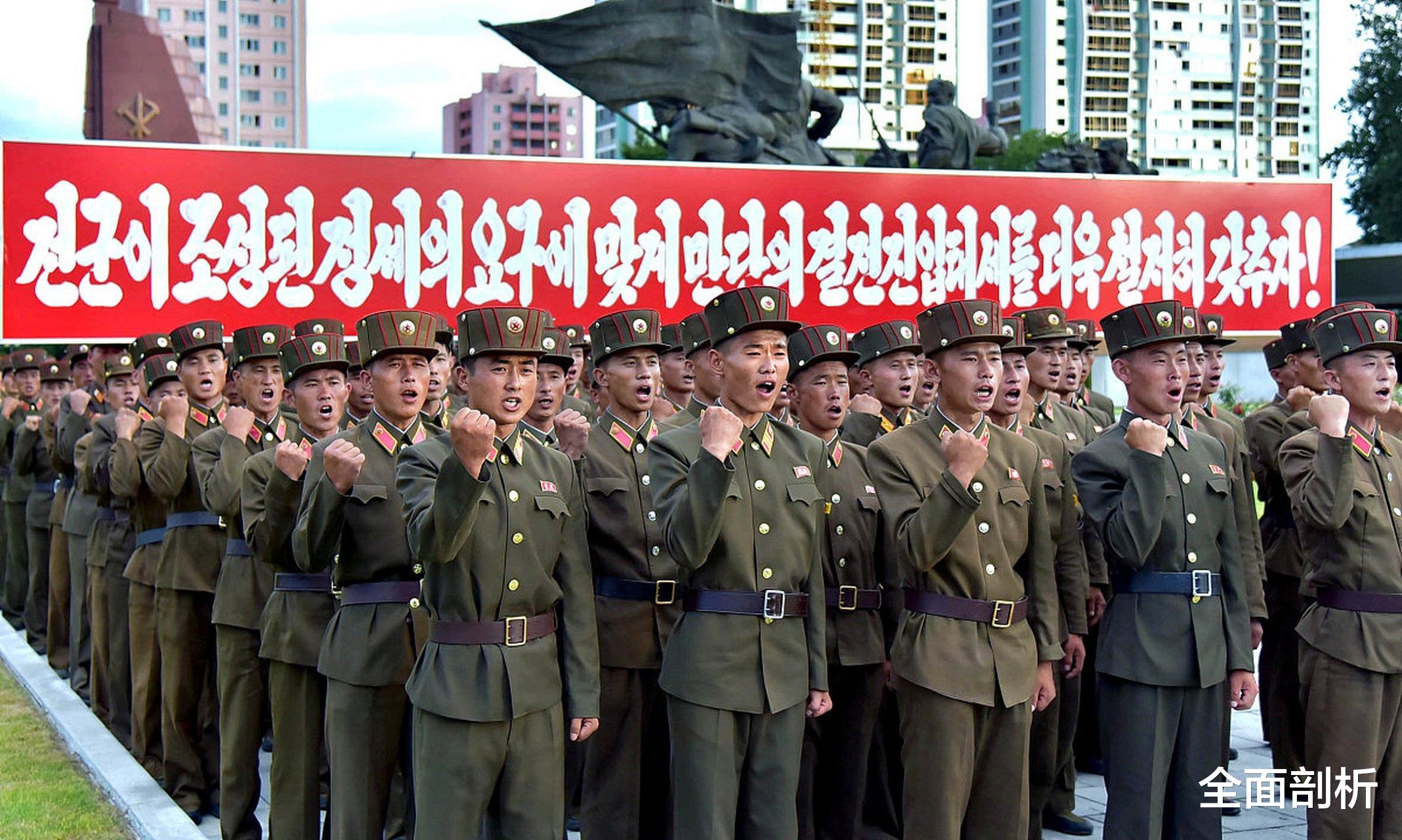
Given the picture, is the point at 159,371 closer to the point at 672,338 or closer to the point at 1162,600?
the point at 672,338

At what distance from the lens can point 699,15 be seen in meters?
16.9

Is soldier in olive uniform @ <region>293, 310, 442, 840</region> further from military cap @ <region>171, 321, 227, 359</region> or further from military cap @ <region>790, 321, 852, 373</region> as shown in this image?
military cap @ <region>171, 321, 227, 359</region>

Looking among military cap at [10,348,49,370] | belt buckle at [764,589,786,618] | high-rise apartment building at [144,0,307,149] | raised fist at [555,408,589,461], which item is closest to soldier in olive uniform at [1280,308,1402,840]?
belt buckle at [764,589,786,618]

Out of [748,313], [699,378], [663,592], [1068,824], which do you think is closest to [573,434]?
[699,378]

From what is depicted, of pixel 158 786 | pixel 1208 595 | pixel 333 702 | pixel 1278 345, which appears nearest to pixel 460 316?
pixel 333 702

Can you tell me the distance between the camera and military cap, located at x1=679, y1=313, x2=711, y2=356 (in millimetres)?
5844

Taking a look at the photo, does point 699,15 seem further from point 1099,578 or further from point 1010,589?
point 1010,589

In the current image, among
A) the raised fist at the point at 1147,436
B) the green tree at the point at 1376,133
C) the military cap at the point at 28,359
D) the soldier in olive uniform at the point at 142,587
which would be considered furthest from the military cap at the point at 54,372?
the green tree at the point at 1376,133

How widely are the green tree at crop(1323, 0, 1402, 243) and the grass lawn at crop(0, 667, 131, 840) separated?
43.5 metres

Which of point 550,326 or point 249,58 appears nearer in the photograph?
point 550,326

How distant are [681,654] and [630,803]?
1.15 metres

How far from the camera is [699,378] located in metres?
5.72

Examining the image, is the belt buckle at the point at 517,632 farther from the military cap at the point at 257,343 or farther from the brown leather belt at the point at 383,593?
the military cap at the point at 257,343

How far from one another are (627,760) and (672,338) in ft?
7.81
